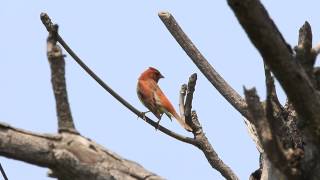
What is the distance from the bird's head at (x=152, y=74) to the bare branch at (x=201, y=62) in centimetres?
434

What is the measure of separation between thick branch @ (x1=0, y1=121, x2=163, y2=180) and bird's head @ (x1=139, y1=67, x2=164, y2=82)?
22.2 ft

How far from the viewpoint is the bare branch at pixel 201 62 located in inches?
210

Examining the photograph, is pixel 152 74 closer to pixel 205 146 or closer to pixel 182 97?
pixel 182 97

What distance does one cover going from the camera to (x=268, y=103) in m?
2.86

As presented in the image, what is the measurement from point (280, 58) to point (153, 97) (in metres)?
6.40

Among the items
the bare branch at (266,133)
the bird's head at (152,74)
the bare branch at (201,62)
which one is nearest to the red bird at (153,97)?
the bird's head at (152,74)

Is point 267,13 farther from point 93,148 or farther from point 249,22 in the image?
point 93,148

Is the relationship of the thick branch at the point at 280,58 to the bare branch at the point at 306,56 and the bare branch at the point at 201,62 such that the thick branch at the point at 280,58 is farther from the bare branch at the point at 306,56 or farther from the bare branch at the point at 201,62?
the bare branch at the point at 201,62

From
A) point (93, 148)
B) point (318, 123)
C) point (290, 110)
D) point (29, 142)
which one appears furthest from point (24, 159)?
point (290, 110)

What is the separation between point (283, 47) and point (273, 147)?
0.43 meters

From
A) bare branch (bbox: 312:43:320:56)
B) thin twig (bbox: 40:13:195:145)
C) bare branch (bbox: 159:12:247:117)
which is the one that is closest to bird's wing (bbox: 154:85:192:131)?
bare branch (bbox: 159:12:247:117)

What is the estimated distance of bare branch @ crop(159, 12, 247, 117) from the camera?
5.33 m

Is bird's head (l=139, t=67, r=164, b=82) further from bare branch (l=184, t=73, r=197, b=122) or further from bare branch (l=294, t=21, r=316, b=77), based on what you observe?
bare branch (l=294, t=21, r=316, b=77)

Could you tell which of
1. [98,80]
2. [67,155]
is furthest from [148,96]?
[67,155]
